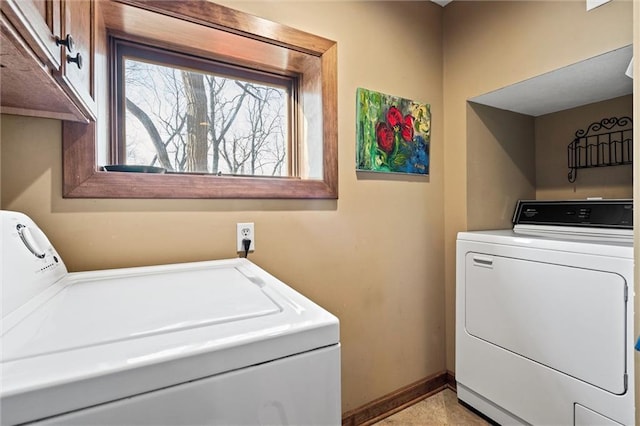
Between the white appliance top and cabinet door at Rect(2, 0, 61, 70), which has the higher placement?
cabinet door at Rect(2, 0, 61, 70)

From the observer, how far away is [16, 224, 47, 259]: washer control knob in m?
0.81

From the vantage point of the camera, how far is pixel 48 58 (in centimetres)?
63

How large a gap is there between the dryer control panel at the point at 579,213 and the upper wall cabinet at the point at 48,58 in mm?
2143

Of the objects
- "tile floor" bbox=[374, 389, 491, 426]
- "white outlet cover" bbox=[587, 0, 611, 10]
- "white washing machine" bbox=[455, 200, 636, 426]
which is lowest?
"tile floor" bbox=[374, 389, 491, 426]

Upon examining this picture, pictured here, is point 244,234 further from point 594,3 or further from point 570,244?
point 594,3

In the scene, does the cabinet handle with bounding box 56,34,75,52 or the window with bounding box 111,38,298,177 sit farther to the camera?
the window with bounding box 111,38,298,177

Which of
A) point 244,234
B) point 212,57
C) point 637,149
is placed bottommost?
point 244,234

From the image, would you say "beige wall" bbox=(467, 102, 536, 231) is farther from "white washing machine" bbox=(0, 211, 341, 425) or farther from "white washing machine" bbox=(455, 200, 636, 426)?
"white washing machine" bbox=(0, 211, 341, 425)

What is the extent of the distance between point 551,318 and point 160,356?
154 centimetres

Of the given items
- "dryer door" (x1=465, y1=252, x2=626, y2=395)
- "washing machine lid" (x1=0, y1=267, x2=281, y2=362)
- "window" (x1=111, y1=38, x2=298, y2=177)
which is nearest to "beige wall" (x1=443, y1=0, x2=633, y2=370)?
"dryer door" (x1=465, y1=252, x2=626, y2=395)

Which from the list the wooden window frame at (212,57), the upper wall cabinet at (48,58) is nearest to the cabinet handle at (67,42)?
the upper wall cabinet at (48,58)

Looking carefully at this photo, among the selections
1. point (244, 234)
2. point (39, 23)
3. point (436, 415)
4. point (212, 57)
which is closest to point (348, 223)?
point (244, 234)

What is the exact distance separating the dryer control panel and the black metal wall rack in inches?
16.4

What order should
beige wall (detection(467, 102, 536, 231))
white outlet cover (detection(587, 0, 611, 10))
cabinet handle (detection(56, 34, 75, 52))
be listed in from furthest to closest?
beige wall (detection(467, 102, 536, 231)) → white outlet cover (detection(587, 0, 611, 10)) → cabinet handle (detection(56, 34, 75, 52))
